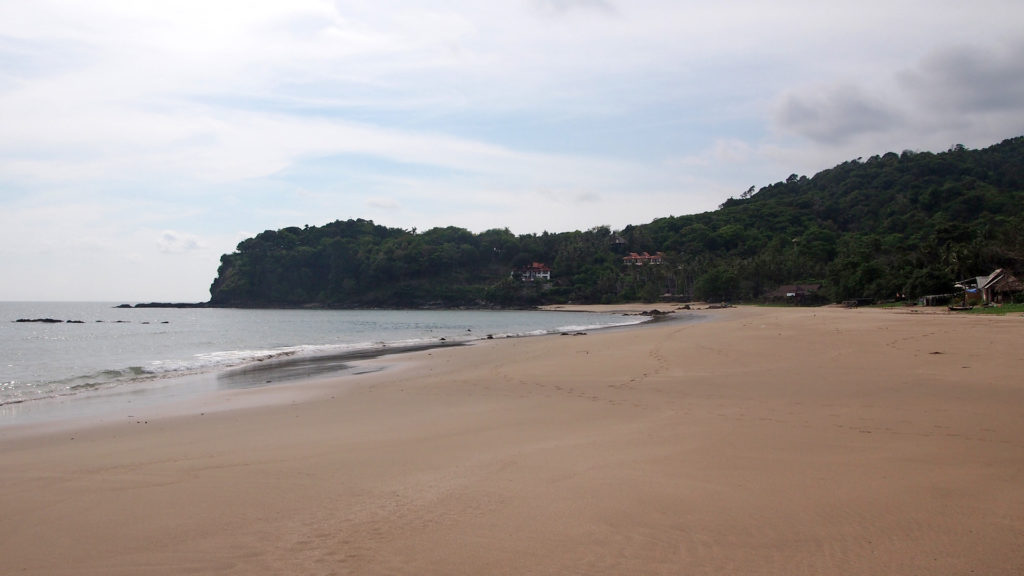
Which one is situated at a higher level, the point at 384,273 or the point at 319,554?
the point at 384,273

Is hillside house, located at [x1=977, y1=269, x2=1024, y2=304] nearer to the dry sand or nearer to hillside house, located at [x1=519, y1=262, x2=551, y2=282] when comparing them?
the dry sand

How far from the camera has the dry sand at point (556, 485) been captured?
427 cm

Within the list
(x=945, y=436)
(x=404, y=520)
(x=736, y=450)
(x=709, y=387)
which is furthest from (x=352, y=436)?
(x=945, y=436)

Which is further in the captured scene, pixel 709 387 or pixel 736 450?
pixel 709 387

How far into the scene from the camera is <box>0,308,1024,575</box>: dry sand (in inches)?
168

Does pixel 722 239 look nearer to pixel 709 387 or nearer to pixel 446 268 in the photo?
pixel 446 268

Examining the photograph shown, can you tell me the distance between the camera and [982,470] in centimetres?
564

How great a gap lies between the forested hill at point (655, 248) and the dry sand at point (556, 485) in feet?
279

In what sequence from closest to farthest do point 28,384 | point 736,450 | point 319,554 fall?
point 319,554 < point 736,450 < point 28,384

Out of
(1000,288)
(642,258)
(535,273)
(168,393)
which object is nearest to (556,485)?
(168,393)

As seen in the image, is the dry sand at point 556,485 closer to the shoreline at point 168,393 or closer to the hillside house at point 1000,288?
the shoreline at point 168,393

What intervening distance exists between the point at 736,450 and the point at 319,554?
14.6 ft

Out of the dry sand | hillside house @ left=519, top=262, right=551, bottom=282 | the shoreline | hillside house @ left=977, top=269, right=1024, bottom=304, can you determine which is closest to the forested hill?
hillside house @ left=519, top=262, right=551, bottom=282

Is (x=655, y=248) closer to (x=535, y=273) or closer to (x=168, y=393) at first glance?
(x=535, y=273)
